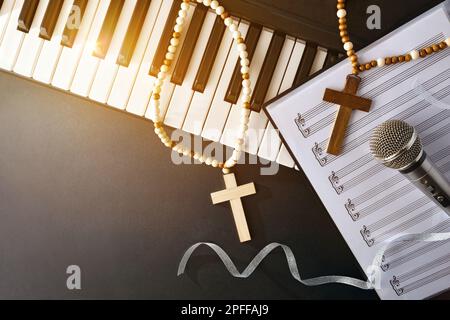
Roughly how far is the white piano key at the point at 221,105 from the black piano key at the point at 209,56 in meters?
0.04

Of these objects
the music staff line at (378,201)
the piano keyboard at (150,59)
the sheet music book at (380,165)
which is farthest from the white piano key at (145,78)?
the music staff line at (378,201)

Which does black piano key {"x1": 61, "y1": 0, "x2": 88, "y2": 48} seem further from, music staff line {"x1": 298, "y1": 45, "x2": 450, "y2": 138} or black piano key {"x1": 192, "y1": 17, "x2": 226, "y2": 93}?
music staff line {"x1": 298, "y1": 45, "x2": 450, "y2": 138}

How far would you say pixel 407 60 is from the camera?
3.76 ft

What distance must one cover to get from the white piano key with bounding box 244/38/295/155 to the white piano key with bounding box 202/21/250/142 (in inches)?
2.9

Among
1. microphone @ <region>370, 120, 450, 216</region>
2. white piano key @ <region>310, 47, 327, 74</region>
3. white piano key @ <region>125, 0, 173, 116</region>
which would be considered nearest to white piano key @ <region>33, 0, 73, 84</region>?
white piano key @ <region>125, 0, 173, 116</region>

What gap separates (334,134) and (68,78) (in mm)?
691

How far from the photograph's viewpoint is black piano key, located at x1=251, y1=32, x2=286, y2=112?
123cm

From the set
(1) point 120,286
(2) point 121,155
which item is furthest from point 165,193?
(1) point 120,286

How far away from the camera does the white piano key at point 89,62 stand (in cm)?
126

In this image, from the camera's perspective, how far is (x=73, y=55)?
126 centimetres

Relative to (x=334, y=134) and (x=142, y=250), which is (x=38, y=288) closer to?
(x=142, y=250)

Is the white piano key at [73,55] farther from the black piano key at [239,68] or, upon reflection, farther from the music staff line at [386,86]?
the music staff line at [386,86]
